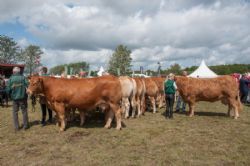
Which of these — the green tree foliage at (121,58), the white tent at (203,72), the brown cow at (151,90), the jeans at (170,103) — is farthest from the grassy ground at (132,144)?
the green tree foliage at (121,58)

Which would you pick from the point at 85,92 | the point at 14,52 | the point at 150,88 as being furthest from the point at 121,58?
the point at 85,92

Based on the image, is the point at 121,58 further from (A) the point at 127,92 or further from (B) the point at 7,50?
(A) the point at 127,92

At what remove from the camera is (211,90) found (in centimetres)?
1168

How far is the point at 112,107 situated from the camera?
881 cm

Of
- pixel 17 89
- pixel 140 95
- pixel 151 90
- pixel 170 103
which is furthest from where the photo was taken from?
pixel 151 90

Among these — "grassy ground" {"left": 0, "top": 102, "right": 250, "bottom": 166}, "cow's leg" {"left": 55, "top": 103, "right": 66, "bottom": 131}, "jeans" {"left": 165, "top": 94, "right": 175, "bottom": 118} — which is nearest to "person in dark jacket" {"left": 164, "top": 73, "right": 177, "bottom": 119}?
"jeans" {"left": 165, "top": 94, "right": 175, "bottom": 118}

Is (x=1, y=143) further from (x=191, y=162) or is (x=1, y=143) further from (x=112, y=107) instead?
(x=191, y=162)

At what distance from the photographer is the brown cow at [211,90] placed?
11.4m

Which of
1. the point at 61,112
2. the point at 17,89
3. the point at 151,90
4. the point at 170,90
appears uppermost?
the point at 17,89

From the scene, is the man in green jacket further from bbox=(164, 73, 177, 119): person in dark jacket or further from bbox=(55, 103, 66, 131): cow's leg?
bbox=(164, 73, 177, 119): person in dark jacket

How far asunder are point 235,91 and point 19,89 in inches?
324

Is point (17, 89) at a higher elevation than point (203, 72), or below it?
below

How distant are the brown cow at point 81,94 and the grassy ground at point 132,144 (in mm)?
738

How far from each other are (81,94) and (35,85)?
1426mm
